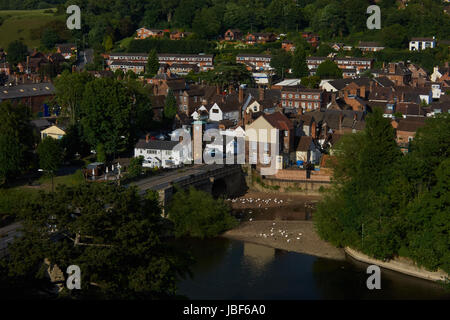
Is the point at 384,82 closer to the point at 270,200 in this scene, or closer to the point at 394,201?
the point at 270,200

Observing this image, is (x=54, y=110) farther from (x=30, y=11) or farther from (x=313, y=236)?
(x=30, y=11)

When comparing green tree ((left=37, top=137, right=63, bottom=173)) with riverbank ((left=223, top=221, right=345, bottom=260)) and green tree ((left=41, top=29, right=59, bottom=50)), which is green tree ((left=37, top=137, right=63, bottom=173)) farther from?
green tree ((left=41, top=29, right=59, bottom=50))

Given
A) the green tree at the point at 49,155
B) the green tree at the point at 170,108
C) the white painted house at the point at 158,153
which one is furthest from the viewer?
the green tree at the point at 170,108

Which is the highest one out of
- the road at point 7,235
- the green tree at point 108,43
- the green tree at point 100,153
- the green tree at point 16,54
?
the green tree at point 108,43

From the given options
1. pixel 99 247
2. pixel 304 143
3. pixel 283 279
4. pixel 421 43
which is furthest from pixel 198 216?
pixel 421 43

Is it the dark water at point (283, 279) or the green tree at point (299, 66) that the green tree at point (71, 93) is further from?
the green tree at point (299, 66)

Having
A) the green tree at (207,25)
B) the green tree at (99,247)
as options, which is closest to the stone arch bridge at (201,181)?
the green tree at (99,247)
